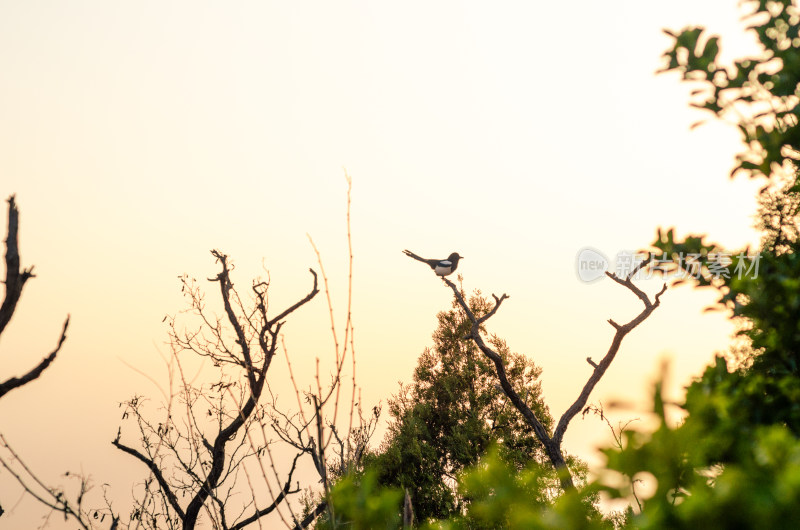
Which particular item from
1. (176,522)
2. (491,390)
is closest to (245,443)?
(176,522)

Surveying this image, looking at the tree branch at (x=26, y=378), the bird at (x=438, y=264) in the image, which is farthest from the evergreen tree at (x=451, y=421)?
the tree branch at (x=26, y=378)

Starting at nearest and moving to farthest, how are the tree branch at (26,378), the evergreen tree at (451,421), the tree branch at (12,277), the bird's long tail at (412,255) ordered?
1. the tree branch at (12,277)
2. the tree branch at (26,378)
3. the bird's long tail at (412,255)
4. the evergreen tree at (451,421)

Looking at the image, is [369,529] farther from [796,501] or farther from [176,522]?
[176,522]

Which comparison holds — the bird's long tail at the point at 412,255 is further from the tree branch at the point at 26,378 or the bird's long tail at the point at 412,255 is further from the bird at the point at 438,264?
the tree branch at the point at 26,378

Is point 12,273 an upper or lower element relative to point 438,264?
lower

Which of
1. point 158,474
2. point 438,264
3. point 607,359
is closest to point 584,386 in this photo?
point 607,359

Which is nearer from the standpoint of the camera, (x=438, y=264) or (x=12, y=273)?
(x=12, y=273)

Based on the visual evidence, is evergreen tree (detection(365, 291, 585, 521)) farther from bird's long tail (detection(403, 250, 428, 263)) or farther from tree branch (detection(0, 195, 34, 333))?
tree branch (detection(0, 195, 34, 333))

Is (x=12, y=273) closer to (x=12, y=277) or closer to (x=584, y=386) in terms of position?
(x=12, y=277)

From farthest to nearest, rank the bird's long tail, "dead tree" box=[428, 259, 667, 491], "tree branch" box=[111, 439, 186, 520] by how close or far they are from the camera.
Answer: the bird's long tail, "dead tree" box=[428, 259, 667, 491], "tree branch" box=[111, 439, 186, 520]

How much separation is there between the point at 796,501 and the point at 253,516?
8.55 m

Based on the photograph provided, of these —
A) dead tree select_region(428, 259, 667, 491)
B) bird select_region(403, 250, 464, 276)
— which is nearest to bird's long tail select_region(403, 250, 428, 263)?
bird select_region(403, 250, 464, 276)

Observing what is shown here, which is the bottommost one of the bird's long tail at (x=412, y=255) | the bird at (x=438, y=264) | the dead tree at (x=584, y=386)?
the dead tree at (x=584, y=386)

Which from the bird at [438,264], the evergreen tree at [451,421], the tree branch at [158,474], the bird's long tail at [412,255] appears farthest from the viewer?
the evergreen tree at [451,421]
